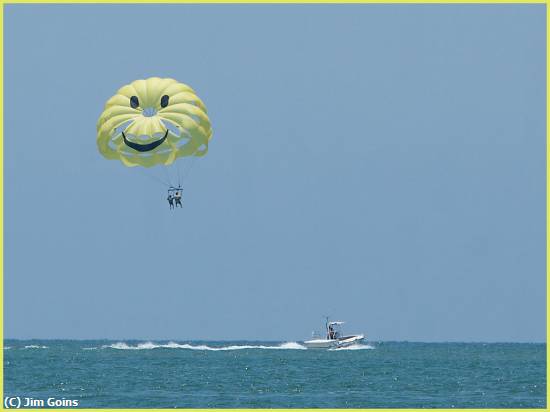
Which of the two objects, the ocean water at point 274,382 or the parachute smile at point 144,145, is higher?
the parachute smile at point 144,145

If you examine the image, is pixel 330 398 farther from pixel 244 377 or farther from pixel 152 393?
pixel 244 377

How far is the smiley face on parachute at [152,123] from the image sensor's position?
180 ft

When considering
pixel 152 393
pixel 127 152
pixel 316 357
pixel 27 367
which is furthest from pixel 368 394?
pixel 316 357

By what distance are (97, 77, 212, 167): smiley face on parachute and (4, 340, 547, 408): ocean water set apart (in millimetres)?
10187

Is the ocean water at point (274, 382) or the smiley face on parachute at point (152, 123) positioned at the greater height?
the smiley face on parachute at point (152, 123)

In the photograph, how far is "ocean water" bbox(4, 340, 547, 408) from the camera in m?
56.6

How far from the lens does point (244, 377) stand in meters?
71.6

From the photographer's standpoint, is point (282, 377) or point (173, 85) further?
point (282, 377)

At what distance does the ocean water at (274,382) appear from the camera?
56594 mm

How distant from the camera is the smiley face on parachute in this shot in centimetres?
5484

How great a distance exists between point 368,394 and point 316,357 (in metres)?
35.7

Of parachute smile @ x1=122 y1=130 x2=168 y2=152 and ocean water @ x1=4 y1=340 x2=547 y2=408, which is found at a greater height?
parachute smile @ x1=122 y1=130 x2=168 y2=152

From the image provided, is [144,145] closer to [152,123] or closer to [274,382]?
[152,123]

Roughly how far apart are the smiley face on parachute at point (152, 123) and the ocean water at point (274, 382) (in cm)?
1019
